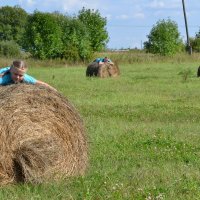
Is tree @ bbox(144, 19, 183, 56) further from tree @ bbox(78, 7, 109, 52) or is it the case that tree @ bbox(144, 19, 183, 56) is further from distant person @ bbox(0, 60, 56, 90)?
distant person @ bbox(0, 60, 56, 90)

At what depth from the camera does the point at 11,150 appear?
8.77m

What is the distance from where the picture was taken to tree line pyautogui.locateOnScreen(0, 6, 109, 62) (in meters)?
56.9

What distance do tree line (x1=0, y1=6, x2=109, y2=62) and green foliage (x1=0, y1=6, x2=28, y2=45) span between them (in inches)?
1223

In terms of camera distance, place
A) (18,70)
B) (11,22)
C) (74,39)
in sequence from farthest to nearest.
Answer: (11,22), (74,39), (18,70)

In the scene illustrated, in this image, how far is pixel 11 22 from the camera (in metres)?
98.5

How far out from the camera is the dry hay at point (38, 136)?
8766 mm

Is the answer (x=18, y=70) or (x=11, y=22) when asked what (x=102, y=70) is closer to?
(x=18, y=70)

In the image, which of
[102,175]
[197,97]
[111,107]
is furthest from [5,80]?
[197,97]

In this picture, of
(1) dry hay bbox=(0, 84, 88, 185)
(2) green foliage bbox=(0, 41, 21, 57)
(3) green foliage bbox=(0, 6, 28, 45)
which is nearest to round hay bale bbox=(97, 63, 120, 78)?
(1) dry hay bbox=(0, 84, 88, 185)

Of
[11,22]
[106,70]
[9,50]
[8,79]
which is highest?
[11,22]

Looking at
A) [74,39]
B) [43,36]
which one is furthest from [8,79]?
[74,39]

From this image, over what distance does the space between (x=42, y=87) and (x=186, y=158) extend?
104 inches

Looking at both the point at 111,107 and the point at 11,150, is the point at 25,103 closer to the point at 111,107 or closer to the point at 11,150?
the point at 11,150

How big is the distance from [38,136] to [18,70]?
1.11 m
